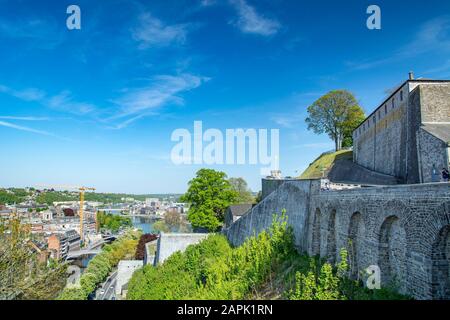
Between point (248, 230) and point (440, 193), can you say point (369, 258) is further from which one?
point (248, 230)

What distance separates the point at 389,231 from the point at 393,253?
0.71 meters

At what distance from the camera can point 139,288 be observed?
24.4m

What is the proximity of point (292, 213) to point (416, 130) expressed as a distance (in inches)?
333

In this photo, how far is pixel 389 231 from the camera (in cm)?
1058

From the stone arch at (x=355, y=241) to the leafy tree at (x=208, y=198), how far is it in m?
26.7

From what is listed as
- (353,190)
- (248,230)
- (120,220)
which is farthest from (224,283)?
(120,220)

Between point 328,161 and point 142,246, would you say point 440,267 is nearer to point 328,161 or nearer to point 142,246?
point 328,161

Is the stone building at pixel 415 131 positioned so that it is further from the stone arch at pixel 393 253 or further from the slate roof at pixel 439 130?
the stone arch at pixel 393 253

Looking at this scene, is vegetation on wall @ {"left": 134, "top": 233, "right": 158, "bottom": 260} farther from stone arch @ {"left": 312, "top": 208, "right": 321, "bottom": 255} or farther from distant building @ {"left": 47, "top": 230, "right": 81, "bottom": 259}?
stone arch @ {"left": 312, "top": 208, "right": 321, "bottom": 255}

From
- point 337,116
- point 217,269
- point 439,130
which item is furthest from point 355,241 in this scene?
point 337,116

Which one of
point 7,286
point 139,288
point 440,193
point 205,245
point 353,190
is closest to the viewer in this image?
point 440,193

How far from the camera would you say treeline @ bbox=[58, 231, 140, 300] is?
3025 centimetres

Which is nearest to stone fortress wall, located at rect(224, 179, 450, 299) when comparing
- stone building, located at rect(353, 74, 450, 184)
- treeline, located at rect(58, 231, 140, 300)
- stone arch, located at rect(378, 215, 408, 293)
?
stone arch, located at rect(378, 215, 408, 293)

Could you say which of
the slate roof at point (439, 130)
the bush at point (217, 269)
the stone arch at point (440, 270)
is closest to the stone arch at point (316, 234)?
the bush at point (217, 269)
